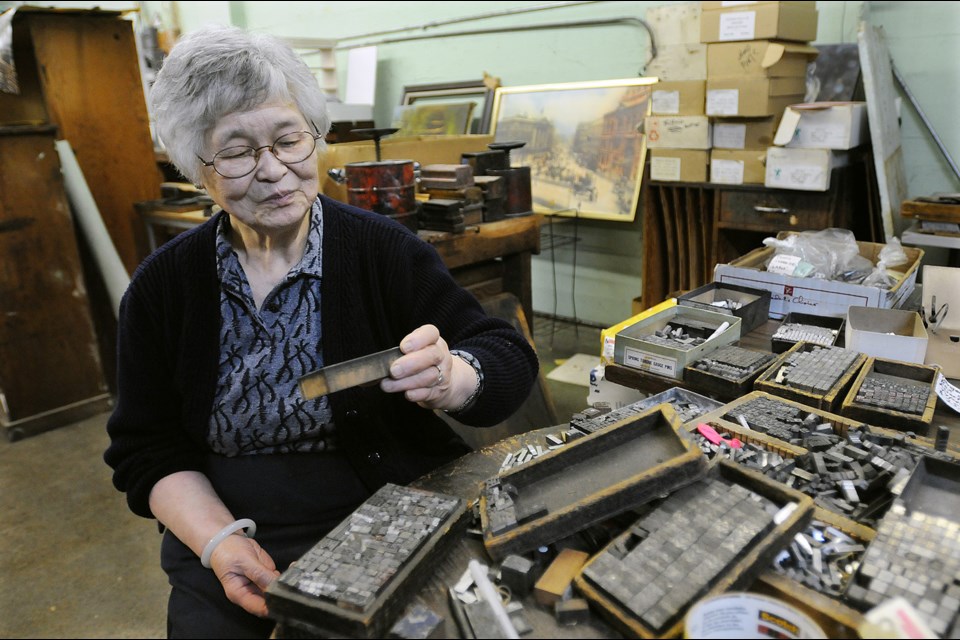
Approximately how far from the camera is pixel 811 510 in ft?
2.76

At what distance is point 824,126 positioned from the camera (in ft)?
8.53

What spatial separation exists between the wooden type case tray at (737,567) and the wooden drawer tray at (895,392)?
41 centimetres

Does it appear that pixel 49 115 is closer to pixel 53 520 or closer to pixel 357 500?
pixel 53 520

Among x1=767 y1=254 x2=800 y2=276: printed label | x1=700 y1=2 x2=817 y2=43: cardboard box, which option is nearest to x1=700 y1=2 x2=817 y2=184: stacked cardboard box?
x1=700 y1=2 x2=817 y2=43: cardboard box

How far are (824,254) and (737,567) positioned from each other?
1.54 m

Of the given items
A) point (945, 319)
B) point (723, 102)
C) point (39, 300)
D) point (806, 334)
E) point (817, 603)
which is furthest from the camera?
point (39, 300)

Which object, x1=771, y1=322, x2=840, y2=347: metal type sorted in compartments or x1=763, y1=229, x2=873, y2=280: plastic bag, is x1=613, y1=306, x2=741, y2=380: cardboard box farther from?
x1=763, y1=229, x2=873, y2=280: plastic bag

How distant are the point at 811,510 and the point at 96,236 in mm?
3501

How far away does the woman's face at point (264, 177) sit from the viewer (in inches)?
47.3

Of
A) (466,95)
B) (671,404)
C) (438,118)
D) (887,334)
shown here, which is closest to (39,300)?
(438,118)

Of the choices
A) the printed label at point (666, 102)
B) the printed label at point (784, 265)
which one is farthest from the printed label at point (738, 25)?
the printed label at point (784, 265)

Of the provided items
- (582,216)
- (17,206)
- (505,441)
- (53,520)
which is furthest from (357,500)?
(582,216)

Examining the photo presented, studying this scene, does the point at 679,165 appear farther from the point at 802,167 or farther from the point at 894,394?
the point at 894,394

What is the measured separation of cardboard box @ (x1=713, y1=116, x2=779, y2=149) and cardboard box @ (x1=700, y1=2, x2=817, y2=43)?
12.8 inches
